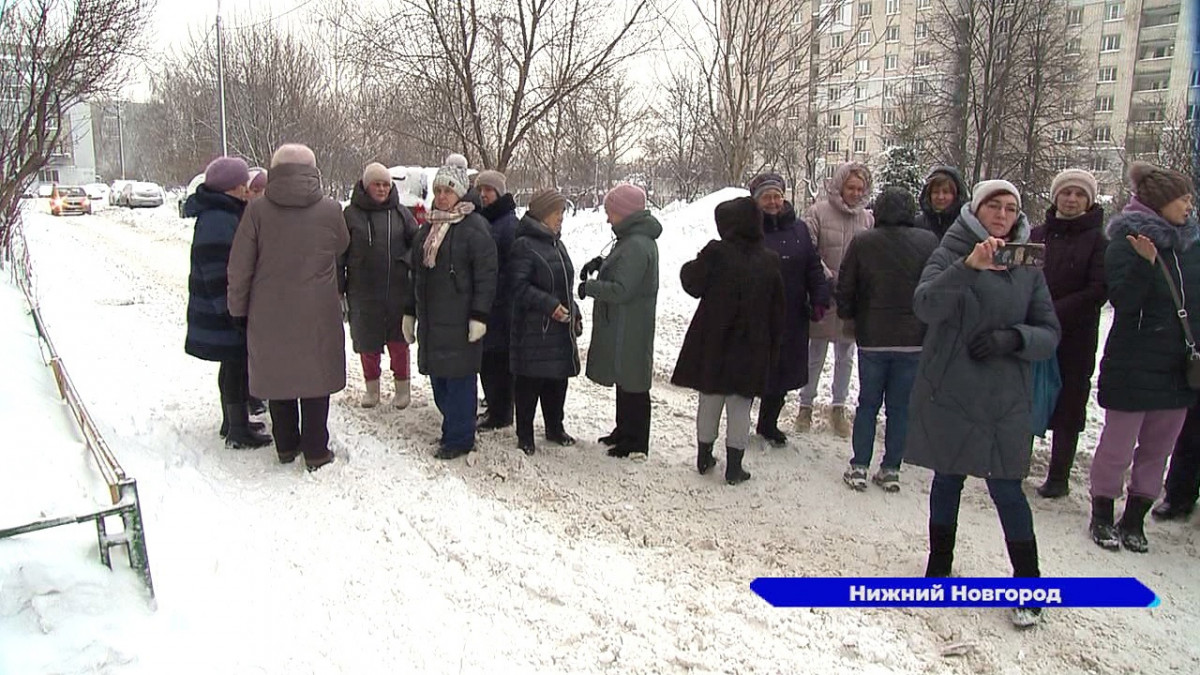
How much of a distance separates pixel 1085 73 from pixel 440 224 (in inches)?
1346

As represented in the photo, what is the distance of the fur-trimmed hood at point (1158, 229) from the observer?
4.16m

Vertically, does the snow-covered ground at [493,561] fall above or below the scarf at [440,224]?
below

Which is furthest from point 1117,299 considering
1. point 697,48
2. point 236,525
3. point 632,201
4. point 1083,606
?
point 697,48

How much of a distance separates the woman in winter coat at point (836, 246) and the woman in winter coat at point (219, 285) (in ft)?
13.5

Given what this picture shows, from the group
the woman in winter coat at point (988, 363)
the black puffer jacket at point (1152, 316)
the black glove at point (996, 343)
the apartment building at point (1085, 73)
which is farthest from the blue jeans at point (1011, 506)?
the apartment building at point (1085, 73)

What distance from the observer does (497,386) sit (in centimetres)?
597

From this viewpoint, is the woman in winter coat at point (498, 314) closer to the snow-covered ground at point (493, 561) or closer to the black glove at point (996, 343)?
the snow-covered ground at point (493, 561)

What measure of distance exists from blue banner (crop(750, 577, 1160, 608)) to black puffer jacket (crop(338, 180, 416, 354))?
12.1ft

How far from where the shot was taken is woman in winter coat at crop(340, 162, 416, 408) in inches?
235

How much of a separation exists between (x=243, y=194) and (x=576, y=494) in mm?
3034

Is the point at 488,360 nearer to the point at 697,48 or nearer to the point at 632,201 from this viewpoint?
the point at 632,201

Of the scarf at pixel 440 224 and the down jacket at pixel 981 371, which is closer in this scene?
the down jacket at pixel 981 371

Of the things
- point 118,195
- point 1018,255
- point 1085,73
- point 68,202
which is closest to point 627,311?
point 1018,255

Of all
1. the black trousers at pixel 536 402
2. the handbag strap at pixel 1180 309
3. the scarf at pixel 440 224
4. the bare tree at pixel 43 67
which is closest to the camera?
the handbag strap at pixel 1180 309
